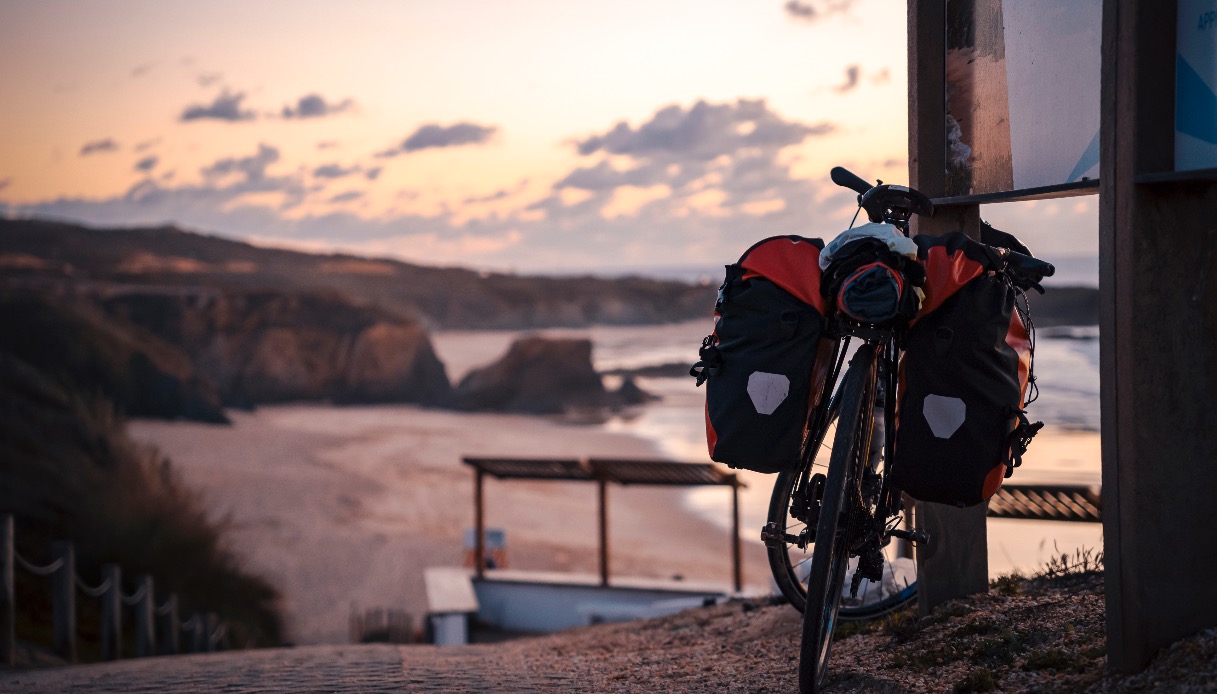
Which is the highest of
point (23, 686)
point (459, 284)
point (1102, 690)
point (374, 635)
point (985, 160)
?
point (459, 284)

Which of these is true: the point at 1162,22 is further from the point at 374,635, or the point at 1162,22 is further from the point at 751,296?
the point at 374,635

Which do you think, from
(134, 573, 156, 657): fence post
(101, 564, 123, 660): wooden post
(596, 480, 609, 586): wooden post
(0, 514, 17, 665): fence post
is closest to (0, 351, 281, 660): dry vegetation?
(134, 573, 156, 657): fence post

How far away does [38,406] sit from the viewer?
20875mm

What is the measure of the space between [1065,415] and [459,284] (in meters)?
58.4

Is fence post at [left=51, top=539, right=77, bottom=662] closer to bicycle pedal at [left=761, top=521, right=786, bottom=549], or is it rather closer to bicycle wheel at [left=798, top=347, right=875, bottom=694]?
bicycle pedal at [left=761, top=521, right=786, bottom=549]

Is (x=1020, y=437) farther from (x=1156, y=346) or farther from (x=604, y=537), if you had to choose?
(x=604, y=537)

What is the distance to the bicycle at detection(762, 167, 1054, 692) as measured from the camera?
128 inches

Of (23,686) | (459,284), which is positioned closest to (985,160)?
(23,686)

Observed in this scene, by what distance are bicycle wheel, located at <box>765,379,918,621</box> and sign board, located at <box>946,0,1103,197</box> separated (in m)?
0.99

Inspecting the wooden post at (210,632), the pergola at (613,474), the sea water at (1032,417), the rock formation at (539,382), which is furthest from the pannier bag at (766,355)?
the rock formation at (539,382)

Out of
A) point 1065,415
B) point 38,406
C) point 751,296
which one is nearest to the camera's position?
point 751,296

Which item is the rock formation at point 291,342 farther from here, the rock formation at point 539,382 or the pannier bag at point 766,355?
the pannier bag at point 766,355

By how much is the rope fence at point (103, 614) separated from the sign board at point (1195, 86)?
7.07 m

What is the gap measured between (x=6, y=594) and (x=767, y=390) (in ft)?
20.5
